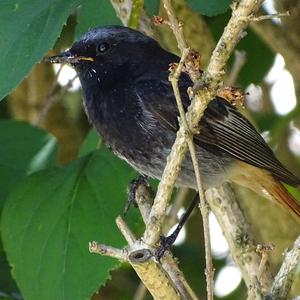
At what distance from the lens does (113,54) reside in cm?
470

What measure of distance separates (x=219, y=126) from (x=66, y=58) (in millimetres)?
748

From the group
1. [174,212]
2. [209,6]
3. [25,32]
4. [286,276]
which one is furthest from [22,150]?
[286,276]

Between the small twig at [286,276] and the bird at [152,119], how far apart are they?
1.29 m

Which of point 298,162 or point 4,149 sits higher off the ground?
point 298,162

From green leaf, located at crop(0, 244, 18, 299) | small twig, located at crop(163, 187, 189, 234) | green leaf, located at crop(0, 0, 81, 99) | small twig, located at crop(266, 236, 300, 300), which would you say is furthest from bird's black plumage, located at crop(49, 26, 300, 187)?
small twig, located at crop(266, 236, 300, 300)

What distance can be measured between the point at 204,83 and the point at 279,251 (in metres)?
2.39

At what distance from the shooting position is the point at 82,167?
4.56 metres

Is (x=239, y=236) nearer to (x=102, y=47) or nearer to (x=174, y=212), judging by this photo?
(x=174, y=212)

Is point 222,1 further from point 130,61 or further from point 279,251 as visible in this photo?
point 279,251

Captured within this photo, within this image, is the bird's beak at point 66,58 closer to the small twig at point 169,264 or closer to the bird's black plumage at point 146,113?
the bird's black plumage at point 146,113

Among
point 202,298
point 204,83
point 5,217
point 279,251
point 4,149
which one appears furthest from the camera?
point 202,298

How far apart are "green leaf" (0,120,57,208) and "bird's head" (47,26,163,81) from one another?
430 millimetres

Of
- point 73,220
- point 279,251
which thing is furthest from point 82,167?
point 279,251

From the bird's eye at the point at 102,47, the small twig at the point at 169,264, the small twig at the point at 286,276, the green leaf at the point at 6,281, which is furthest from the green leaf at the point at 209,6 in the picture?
the green leaf at the point at 6,281
